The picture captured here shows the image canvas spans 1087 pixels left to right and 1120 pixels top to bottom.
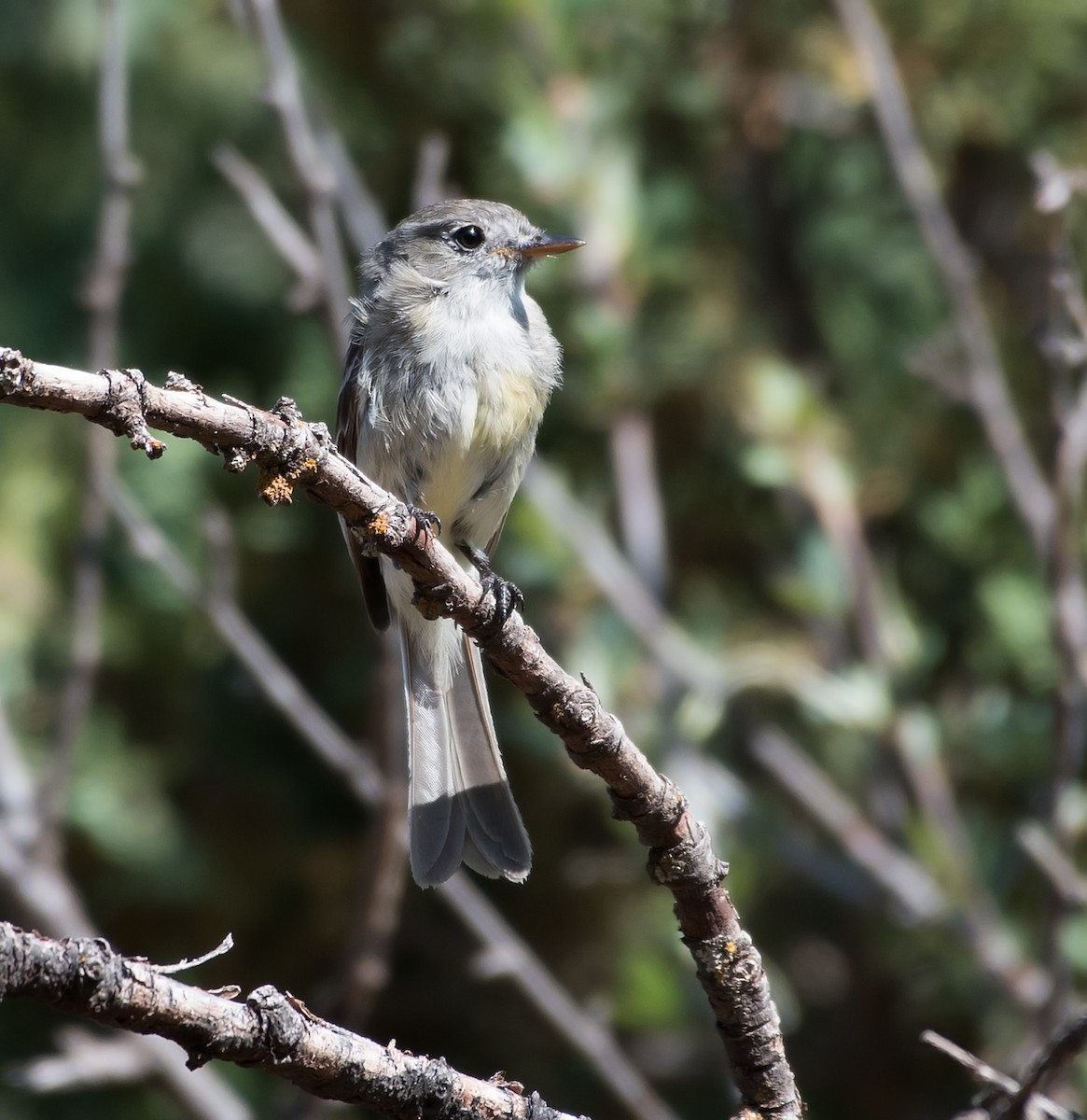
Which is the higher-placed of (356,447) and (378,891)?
(356,447)

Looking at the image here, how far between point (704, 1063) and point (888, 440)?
79.4 inches

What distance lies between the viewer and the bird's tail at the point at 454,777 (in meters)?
2.81

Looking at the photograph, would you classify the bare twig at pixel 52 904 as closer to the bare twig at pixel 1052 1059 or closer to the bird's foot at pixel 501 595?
the bird's foot at pixel 501 595

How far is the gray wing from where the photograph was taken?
3.71 meters

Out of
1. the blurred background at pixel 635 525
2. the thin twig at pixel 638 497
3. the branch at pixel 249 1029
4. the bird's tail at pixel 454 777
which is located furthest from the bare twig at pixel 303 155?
the branch at pixel 249 1029

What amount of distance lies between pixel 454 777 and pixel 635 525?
4.70 feet

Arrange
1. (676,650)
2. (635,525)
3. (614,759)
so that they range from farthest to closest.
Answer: (635,525) < (676,650) < (614,759)

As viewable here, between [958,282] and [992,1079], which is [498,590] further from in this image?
[958,282]

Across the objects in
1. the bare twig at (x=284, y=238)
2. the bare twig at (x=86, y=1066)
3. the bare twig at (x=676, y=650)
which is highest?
the bare twig at (x=284, y=238)

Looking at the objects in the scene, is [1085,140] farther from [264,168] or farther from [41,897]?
[41,897]

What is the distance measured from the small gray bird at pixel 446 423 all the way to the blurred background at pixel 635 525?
0.56ft

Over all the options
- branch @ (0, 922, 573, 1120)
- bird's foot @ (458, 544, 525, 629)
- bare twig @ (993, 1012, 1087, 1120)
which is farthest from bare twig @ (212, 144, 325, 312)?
bare twig @ (993, 1012, 1087, 1120)

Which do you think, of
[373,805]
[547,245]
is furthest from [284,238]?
[373,805]

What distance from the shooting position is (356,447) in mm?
3711
